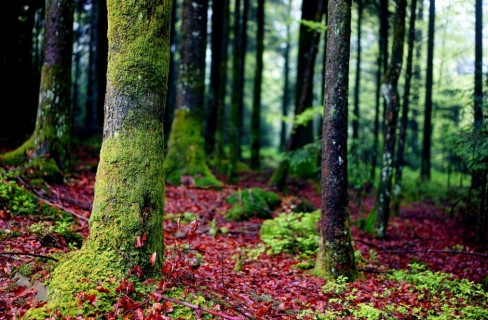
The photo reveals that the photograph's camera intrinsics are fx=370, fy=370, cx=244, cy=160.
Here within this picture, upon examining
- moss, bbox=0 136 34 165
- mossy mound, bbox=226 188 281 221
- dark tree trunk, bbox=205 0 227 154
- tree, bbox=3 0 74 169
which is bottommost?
mossy mound, bbox=226 188 281 221

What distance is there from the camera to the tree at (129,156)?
165 inches

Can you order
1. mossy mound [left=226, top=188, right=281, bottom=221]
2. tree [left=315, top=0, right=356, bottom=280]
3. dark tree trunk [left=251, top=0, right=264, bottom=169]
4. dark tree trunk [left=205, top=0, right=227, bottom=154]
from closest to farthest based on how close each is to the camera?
tree [left=315, top=0, right=356, bottom=280], mossy mound [left=226, top=188, right=281, bottom=221], dark tree trunk [left=251, top=0, right=264, bottom=169], dark tree trunk [left=205, top=0, right=227, bottom=154]

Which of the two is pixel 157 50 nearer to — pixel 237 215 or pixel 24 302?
pixel 24 302

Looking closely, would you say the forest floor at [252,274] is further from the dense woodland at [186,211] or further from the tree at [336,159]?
the tree at [336,159]

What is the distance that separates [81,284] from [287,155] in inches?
364

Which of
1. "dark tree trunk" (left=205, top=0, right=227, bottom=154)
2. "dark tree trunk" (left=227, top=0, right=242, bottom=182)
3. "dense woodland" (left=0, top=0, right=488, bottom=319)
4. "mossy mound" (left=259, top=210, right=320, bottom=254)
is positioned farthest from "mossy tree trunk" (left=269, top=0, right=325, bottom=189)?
"dark tree trunk" (left=205, top=0, right=227, bottom=154)

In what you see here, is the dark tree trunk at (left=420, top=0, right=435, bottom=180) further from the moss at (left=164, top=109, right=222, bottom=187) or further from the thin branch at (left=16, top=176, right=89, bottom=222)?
the thin branch at (left=16, top=176, right=89, bottom=222)

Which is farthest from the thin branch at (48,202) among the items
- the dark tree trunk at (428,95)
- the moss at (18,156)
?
the dark tree trunk at (428,95)

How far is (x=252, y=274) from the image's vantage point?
6195 mm

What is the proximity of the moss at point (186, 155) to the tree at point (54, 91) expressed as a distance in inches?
159

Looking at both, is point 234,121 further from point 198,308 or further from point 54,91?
point 198,308

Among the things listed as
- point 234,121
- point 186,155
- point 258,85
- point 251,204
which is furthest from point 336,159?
point 258,85

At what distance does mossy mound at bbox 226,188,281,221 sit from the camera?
32.4 feet

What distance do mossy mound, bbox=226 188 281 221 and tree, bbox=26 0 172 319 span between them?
5.55 meters
